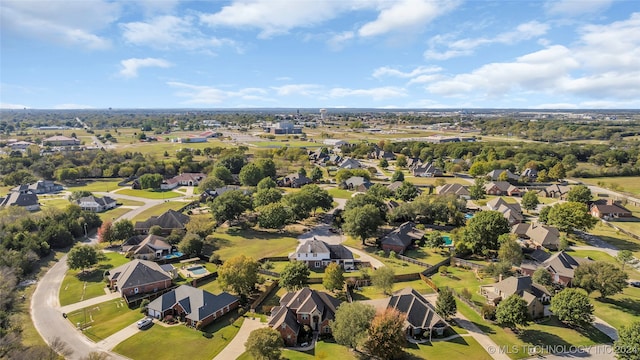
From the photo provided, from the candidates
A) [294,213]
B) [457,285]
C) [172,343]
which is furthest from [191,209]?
[457,285]

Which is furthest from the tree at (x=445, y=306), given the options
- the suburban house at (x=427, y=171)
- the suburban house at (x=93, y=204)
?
the suburban house at (x=427, y=171)

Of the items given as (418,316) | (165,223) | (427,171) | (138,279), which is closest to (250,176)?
(165,223)

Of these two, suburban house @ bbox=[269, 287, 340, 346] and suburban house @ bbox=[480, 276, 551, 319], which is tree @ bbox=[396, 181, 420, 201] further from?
suburban house @ bbox=[269, 287, 340, 346]

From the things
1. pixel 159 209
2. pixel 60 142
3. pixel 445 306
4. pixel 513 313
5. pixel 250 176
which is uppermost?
pixel 60 142

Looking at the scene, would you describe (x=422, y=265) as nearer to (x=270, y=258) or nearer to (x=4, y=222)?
(x=270, y=258)

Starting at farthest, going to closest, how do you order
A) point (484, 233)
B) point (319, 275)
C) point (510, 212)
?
1. point (510, 212)
2. point (484, 233)
3. point (319, 275)

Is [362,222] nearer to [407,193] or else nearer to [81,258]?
[407,193]
